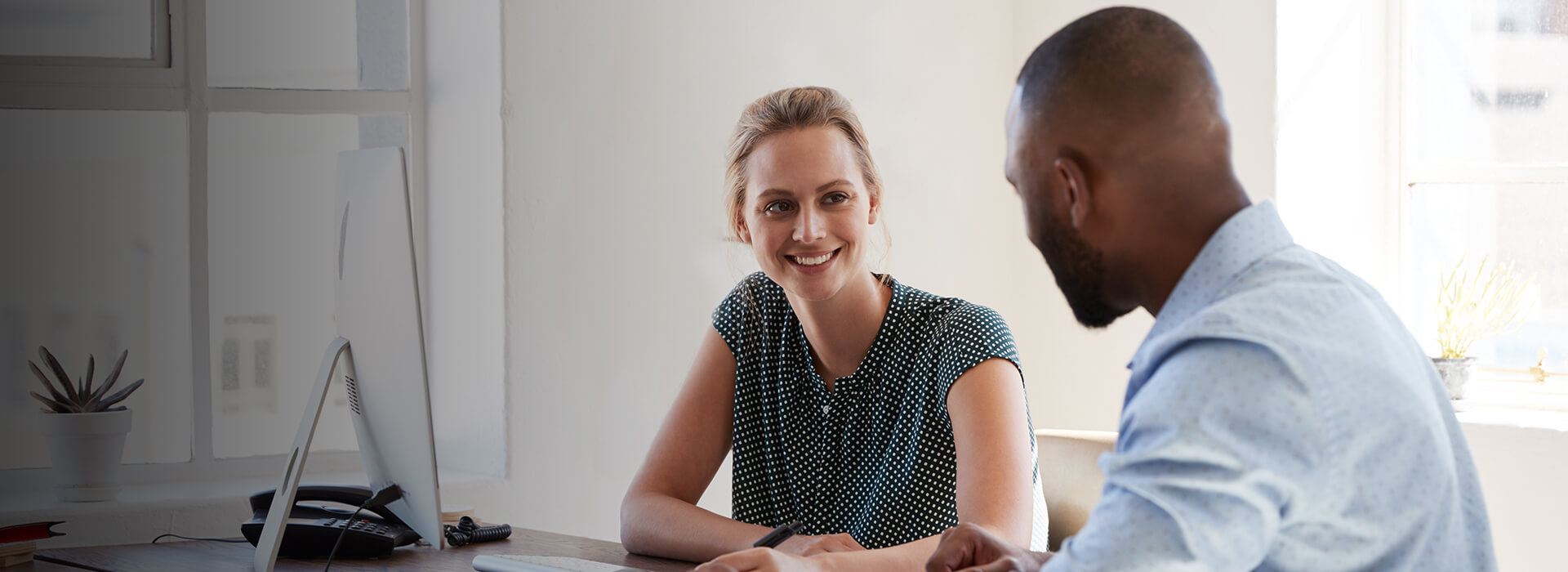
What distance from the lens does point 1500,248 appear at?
10.1 ft

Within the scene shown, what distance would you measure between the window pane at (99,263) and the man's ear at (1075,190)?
2.20 meters

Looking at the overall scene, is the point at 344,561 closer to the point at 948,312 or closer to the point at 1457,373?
the point at 948,312

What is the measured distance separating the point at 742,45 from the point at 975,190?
34.8 inches

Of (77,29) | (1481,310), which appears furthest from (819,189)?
(1481,310)

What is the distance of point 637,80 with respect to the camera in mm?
2717

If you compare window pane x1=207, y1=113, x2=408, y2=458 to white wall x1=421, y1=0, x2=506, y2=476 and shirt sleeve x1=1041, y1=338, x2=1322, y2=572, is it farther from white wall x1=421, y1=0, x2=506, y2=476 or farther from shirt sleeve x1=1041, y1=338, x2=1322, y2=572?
shirt sleeve x1=1041, y1=338, x2=1322, y2=572

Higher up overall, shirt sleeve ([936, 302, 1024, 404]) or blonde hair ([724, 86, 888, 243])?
blonde hair ([724, 86, 888, 243])

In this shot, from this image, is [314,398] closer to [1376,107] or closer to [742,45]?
[742,45]

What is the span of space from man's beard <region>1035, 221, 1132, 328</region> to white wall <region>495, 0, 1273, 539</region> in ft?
6.00

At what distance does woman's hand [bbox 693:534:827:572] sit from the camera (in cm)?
127

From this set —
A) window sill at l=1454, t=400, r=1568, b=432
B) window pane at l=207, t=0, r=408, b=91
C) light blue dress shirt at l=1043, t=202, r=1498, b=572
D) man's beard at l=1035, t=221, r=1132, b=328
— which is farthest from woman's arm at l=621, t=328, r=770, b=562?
window sill at l=1454, t=400, r=1568, b=432

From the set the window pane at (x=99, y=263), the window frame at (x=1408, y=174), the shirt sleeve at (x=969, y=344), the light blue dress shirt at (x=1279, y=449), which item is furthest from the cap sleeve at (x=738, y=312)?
the window frame at (x=1408, y=174)

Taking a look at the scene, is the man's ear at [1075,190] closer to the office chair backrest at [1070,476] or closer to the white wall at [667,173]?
the office chair backrest at [1070,476]

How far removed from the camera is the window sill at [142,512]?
209 cm
